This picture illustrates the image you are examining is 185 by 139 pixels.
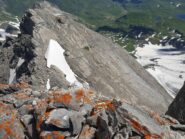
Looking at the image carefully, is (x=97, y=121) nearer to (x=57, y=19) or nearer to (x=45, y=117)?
(x=45, y=117)

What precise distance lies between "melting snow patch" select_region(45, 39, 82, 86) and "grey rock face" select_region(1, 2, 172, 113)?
74 centimetres

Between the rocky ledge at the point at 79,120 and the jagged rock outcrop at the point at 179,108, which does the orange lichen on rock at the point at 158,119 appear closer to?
the rocky ledge at the point at 79,120

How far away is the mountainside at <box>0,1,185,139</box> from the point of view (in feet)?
73.4

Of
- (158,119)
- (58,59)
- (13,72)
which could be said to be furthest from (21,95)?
(58,59)

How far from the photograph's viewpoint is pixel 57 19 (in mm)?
76125

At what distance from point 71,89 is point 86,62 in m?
45.0

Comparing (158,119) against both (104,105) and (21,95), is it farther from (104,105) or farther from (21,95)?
(21,95)

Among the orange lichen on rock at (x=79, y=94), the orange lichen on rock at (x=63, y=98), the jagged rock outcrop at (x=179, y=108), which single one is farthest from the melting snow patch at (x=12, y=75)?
the orange lichen on rock at (x=63, y=98)

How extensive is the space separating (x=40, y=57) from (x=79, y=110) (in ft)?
134

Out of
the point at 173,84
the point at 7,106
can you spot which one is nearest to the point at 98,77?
the point at 7,106

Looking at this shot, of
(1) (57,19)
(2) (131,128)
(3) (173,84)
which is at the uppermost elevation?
(1) (57,19)

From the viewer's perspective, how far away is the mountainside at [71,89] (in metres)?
22.4

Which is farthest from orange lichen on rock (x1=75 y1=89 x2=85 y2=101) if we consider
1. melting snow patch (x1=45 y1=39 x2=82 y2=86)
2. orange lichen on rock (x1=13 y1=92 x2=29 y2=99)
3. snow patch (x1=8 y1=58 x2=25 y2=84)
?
snow patch (x1=8 y1=58 x2=25 y2=84)

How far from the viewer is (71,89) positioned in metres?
26.0
